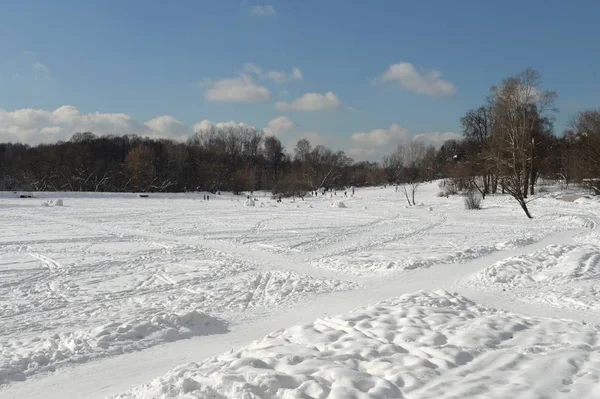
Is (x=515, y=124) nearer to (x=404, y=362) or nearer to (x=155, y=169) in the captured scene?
(x=404, y=362)

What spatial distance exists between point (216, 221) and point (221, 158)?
255 feet

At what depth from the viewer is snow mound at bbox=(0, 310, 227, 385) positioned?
5.86 m

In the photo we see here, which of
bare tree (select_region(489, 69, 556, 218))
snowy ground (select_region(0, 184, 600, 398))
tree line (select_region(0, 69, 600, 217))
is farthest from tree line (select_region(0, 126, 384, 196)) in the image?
snowy ground (select_region(0, 184, 600, 398))

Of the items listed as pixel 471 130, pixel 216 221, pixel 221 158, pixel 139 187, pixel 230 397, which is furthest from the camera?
pixel 221 158

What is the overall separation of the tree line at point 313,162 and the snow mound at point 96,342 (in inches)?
1057

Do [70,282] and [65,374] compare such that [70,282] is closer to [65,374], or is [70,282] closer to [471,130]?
[65,374]

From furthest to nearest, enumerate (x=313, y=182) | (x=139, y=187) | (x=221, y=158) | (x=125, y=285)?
(x=221, y=158) < (x=139, y=187) < (x=313, y=182) < (x=125, y=285)

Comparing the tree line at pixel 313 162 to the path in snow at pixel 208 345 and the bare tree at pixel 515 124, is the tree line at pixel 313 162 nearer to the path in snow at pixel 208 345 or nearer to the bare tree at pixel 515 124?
the bare tree at pixel 515 124

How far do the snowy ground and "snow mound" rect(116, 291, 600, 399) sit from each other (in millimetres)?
23

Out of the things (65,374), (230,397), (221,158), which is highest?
(221,158)

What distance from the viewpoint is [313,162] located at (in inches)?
3679

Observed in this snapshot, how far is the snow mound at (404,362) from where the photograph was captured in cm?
439

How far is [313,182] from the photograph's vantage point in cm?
7881

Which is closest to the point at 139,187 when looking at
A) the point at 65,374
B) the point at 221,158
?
the point at 221,158
